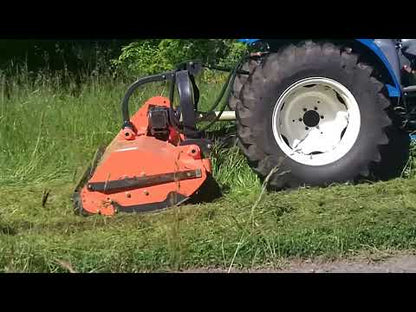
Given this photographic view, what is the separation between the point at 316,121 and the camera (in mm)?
5535

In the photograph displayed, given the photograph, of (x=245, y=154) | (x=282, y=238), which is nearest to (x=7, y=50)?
(x=245, y=154)

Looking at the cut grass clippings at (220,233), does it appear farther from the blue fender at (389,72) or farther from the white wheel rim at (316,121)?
the blue fender at (389,72)

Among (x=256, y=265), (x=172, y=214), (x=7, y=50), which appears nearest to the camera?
(x=256, y=265)

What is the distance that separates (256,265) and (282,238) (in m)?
0.27

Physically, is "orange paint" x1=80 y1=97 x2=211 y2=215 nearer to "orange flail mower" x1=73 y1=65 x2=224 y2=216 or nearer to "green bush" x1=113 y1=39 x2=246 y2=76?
"orange flail mower" x1=73 y1=65 x2=224 y2=216

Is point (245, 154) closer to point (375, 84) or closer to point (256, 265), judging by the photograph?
point (375, 84)

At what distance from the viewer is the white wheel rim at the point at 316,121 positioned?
5.35 metres

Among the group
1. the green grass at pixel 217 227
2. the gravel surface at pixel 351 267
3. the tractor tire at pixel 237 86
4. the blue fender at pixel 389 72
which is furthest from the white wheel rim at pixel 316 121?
the gravel surface at pixel 351 267

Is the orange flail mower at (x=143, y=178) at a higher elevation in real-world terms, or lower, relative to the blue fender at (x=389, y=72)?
lower

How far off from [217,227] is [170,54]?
629cm

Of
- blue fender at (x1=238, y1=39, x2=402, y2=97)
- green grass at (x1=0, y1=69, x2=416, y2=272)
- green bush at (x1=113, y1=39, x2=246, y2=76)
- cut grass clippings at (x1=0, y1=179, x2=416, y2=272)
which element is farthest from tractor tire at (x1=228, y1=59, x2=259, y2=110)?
green bush at (x1=113, y1=39, x2=246, y2=76)

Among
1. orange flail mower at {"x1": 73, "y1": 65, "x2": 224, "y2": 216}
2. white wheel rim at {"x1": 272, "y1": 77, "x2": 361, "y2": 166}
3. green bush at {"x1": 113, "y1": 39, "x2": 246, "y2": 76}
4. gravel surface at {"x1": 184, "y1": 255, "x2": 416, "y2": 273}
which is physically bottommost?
gravel surface at {"x1": 184, "y1": 255, "x2": 416, "y2": 273}

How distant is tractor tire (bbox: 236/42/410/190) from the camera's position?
526 cm

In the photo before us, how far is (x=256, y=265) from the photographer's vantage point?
397 cm
